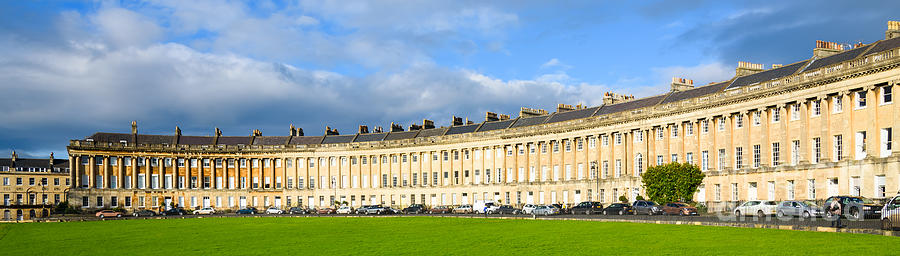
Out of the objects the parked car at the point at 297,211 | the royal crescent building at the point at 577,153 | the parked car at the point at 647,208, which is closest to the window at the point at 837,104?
the royal crescent building at the point at 577,153

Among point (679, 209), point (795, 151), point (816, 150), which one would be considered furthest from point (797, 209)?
point (795, 151)

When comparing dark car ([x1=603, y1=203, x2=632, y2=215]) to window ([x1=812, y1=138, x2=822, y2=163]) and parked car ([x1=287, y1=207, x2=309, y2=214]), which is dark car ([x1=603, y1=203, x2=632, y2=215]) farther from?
parked car ([x1=287, y1=207, x2=309, y2=214])

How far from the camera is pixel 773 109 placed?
65.9m

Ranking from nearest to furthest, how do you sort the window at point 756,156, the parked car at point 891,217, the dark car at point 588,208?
1. the parked car at point 891,217
2. the window at point 756,156
3. the dark car at point 588,208

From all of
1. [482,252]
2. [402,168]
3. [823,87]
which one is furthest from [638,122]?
[482,252]

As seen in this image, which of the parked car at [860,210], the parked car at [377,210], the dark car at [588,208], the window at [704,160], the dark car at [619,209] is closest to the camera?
the parked car at [860,210]

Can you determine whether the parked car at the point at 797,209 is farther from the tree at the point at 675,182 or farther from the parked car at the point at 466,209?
the parked car at the point at 466,209

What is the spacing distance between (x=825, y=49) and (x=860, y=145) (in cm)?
1070

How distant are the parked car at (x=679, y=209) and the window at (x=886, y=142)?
1233cm

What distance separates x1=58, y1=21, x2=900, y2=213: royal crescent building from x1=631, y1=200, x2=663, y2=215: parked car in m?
4.83

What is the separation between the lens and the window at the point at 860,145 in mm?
56759

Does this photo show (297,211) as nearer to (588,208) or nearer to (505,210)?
(505,210)

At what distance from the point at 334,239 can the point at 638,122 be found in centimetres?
4810

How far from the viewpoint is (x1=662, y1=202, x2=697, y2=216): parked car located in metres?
59.0
